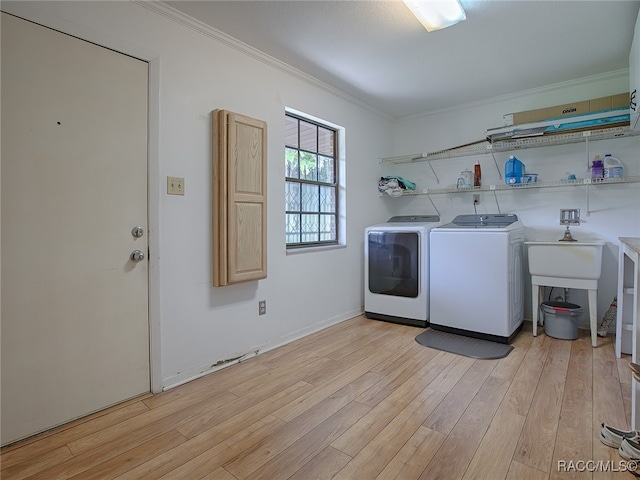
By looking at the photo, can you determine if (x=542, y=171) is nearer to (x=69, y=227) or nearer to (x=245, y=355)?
(x=245, y=355)

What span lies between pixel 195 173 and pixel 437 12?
1726 mm

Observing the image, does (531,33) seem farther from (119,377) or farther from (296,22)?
(119,377)

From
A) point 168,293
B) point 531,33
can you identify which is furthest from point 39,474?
point 531,33

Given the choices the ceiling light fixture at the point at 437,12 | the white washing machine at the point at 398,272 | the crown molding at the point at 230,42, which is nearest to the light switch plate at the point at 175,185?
the crown molding at the point at 230,42

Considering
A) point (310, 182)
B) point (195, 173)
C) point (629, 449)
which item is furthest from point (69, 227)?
point (629, 449)

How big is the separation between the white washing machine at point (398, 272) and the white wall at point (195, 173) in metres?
0.78

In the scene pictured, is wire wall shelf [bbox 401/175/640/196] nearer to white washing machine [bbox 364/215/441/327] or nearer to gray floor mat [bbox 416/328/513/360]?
white washing machine [bbox 364/215/441/327]

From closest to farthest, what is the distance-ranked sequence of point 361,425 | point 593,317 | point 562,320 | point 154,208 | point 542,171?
→ point 361,425 < point 154,208 < point 593,317 < point 562,320 < point 542,171

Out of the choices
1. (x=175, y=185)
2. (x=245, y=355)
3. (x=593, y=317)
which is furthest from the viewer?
(x=593, y=317)

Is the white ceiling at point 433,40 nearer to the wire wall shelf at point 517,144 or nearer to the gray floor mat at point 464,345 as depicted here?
the wire wall shelf at point 517,144

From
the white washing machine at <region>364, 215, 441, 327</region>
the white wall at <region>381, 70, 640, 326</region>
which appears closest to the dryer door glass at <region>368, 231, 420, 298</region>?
the white washing machine at <region>364, 215, 441, 327</region>

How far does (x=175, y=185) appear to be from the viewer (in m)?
2.00

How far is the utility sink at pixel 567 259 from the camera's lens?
2568 mm

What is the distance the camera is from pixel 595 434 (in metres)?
1.49
